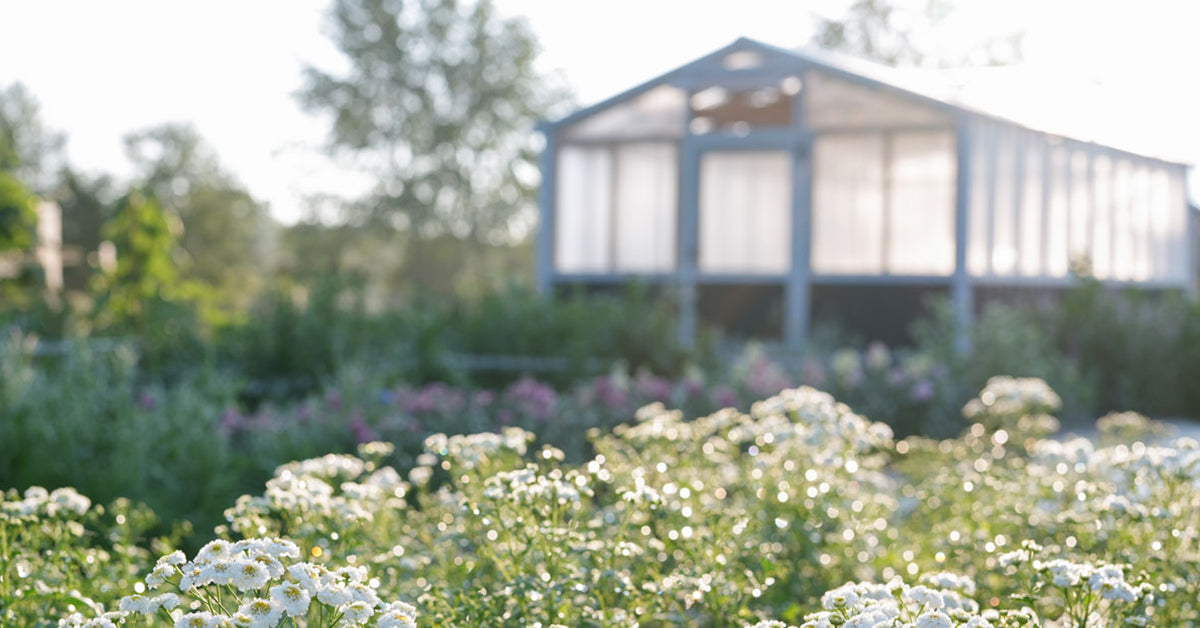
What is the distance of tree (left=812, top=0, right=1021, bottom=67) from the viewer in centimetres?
2639

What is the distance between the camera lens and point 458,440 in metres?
3.08

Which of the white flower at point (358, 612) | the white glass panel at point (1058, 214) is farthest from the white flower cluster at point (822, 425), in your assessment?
the white glass panel at point (1058, 214)

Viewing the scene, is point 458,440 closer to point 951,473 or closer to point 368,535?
point 368,535

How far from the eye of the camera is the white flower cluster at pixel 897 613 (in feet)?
6.22

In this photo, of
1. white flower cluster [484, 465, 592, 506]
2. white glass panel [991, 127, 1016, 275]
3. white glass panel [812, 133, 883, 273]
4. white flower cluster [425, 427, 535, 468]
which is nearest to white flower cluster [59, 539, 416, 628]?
white flower cluster [484, 465, 592, 506]

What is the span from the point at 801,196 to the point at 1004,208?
2146 mm

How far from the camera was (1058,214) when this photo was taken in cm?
1320

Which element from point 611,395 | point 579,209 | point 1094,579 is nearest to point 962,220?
point 579,209

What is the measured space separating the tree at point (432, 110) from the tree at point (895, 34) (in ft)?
23.5

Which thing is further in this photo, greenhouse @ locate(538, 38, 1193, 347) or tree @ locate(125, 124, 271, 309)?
tree @ locate(125, 124, 271, 309)

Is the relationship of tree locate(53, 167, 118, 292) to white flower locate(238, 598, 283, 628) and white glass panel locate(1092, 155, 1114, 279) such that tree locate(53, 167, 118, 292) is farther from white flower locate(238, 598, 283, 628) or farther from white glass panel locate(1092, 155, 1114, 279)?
white flower locate(238, 598, 283, 628)

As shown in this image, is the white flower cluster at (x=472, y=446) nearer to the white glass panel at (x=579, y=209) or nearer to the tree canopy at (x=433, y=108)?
the white glass panel at (x=579, y=209)

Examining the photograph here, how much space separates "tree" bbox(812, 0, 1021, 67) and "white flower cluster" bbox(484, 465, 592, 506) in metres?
25.0

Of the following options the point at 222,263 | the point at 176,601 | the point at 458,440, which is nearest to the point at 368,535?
the point at 458,440
